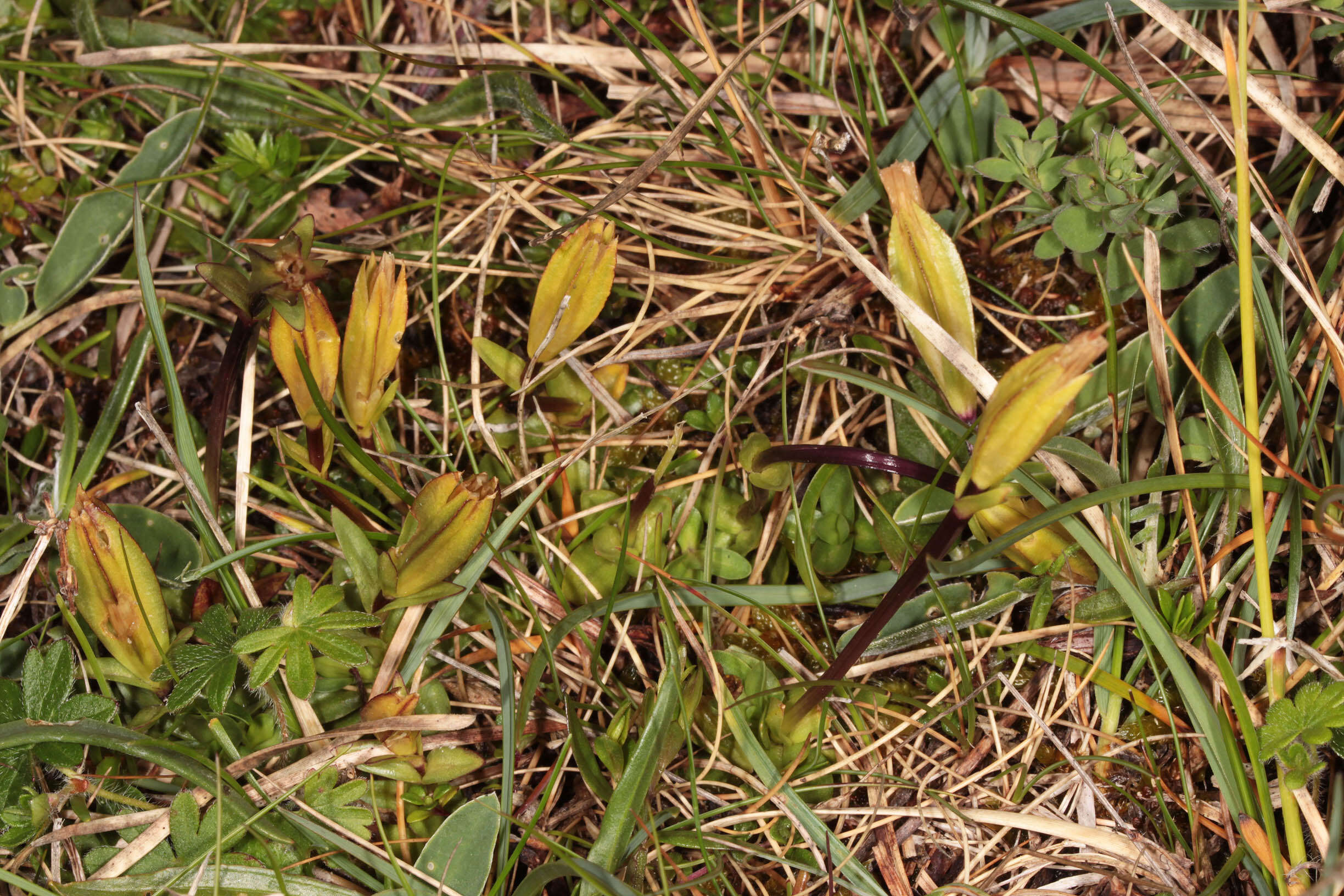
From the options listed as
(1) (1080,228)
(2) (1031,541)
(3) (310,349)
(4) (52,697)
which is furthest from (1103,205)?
(4) (52,697)

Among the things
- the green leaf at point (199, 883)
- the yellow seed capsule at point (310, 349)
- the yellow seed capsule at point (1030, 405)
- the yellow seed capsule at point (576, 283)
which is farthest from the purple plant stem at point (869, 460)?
the green leaf at point (199, 883)

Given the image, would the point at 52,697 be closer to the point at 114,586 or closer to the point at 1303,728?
the point at 114,586

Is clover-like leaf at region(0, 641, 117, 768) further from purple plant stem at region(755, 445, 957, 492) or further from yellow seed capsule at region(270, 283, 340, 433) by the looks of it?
Answer: purple plant stem at region(755, 445, 957, 492)

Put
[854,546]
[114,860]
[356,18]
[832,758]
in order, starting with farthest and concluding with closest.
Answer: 1. [356,18]
2. [854,546]
3. [832,758]
4. [114,860]

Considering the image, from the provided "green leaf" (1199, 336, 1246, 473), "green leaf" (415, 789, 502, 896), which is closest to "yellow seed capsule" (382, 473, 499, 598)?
"green leaf" (415, 789, 502, 896)

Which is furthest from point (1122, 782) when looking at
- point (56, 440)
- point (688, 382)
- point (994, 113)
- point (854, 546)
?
point (56, 440)

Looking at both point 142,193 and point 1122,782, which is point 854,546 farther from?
point 142,193
